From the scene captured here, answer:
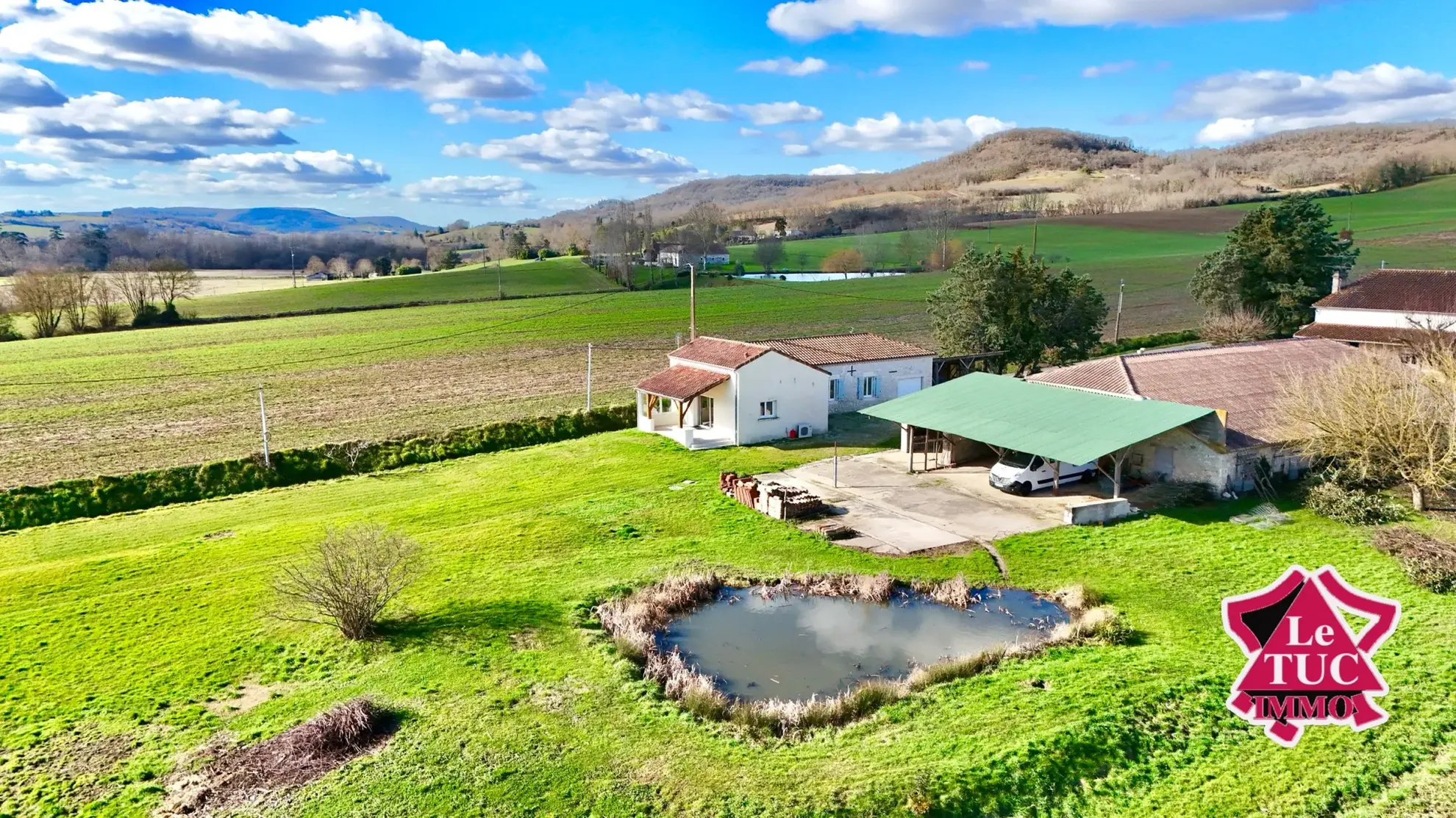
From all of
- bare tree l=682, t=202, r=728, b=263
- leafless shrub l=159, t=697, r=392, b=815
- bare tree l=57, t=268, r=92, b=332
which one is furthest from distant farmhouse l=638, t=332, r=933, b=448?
bare tree l=682, t=202, r=728, b=263

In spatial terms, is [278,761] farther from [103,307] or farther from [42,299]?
[103,307]

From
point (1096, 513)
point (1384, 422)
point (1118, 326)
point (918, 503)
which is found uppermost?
point (1118, 326)

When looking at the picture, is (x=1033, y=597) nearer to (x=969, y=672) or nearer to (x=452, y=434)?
(x=969, y=672)

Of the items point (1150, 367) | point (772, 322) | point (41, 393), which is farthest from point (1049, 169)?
point (41, 393)

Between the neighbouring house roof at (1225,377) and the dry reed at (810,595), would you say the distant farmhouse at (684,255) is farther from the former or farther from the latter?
the dry reed at (810,595)

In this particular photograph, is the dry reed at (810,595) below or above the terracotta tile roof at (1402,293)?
below

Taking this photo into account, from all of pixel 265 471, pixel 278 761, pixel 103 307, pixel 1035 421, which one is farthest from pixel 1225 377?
pixel 103 307

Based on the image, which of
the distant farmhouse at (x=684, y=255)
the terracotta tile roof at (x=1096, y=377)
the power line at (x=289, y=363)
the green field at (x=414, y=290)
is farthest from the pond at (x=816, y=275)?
the terracotta tile roof at (x=1096, y=377)
